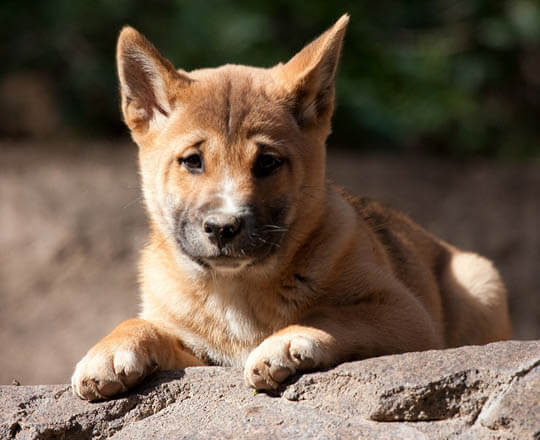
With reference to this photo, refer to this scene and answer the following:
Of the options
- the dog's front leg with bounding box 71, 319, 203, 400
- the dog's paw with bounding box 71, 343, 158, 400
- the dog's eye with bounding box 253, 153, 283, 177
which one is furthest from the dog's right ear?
the dog's paw with bounding box 71, 343, 158, 400

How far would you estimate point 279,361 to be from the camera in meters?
4.27

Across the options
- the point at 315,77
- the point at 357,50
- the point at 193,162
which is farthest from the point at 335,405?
the point at 357,50

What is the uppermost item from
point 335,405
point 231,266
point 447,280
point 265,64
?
point 265,64

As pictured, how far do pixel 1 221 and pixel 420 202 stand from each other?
213 inches

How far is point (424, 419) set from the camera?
12.9 ft

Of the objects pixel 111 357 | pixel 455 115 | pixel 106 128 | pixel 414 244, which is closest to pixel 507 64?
A: pixel 455 115

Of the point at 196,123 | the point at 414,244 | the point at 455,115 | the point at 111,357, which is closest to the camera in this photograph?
the point at 111,357

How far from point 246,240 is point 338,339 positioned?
0.71m

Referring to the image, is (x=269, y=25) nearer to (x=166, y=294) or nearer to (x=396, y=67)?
(x=396, y=67)

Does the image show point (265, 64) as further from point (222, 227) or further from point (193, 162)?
point (222, 227)

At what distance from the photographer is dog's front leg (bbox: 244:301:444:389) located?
4289 mm

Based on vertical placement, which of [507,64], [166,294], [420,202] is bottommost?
[420,202]

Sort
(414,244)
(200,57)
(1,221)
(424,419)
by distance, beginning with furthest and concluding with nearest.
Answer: (200,57) < (1,221) < (414,244) < (424,419)

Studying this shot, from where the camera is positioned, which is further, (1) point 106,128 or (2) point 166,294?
(1) point 106,128
